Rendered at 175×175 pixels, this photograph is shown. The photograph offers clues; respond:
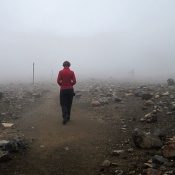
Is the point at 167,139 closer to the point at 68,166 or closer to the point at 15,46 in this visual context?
the point at 68,166

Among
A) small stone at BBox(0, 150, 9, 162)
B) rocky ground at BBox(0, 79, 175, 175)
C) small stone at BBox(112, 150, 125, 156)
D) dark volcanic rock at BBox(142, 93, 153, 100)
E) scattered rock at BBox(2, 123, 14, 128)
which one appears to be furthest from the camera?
dark volcanic rock at BBox(142, 93, 153, 100)

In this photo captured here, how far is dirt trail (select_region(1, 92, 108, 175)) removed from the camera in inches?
379

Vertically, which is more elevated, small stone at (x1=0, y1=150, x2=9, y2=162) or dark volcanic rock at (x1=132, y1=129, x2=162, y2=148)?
dark volcanic rock at (x1=132, y1=129, x2=162, y2=148)

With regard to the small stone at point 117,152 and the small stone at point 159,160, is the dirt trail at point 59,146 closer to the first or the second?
the small stone at point 117,152

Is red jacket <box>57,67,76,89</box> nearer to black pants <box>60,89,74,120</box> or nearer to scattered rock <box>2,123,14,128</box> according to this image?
black pants <box>60,89,74,120</box>

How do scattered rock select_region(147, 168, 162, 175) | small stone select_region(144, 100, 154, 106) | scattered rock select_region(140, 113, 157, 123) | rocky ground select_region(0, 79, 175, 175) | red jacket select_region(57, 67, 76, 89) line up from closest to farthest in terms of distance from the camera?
scattered rock select_region(147, 168, 162, 175) → rocky ground select_region(0, 79, 175, 175) → scattered rock select_region(140, 113, 157, 123) → red jacket select_region(57, 67, 76, 89) → small stone select_region(144, 100, 154, 106)

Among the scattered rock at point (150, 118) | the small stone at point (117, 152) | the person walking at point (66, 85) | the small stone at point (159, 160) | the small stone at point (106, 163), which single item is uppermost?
the person walking at point (66, 85)

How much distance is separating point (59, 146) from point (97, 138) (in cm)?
142

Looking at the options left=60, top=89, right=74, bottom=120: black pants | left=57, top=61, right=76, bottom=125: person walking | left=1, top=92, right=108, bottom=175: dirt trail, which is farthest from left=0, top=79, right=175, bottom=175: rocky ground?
left=57, top=61, right=76, bottom=125: person walking

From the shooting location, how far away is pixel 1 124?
1447cm

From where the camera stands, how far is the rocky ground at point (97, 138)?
9.57 meters

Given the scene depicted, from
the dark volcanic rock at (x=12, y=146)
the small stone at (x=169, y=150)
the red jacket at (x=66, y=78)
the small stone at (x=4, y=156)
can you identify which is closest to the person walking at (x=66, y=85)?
the red jacket at (x=66, y=78)

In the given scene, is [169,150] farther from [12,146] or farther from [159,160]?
[12,146]

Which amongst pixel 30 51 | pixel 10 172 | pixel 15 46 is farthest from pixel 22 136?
pixel 15 46
